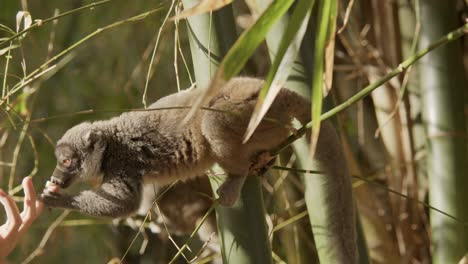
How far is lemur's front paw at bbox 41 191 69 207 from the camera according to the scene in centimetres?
258

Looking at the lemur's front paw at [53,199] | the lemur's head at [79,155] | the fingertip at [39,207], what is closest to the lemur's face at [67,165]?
the lemur's head at [79,155]

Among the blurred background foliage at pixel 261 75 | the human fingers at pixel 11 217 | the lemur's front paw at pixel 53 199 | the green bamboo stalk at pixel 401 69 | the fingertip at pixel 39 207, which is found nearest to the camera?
the green bamboo stalk at pixel 401 69

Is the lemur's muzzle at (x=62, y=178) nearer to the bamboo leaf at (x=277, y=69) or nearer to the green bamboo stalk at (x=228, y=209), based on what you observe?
Answer: the green bamboo stalk at (x=228, y=209)

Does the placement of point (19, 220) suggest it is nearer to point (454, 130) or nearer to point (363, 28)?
point (454, 130)

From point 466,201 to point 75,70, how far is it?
8.64 ft

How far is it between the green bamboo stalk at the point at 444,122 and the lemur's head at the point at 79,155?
1215 millimetres

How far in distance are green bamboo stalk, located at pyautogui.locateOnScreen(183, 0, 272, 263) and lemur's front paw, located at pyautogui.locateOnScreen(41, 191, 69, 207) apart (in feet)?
2.14

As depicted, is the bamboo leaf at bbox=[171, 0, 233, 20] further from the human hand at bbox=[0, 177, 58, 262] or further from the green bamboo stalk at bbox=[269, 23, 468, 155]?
the human hand at bbox=[0, 177, 58, 262]

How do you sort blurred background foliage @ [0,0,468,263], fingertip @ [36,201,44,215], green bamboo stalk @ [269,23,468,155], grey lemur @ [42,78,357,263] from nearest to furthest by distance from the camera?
green bamboo stalk @ [269,23,468,155] < fingertip @ [36,201,44,215] < grey lemur @ [42,78,357,263] < blurred background foliage @ [0,0,468,263]

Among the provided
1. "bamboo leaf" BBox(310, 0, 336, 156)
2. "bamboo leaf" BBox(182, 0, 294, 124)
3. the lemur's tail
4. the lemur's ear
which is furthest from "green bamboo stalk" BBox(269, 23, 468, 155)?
the lemur's ear

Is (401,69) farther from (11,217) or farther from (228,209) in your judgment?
(11,217)

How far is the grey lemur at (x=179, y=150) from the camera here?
2471 millimetres

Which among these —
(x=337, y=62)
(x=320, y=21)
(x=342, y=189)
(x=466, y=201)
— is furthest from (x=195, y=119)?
(x=337, y=62)

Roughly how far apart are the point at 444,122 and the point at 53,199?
55.1 inches
